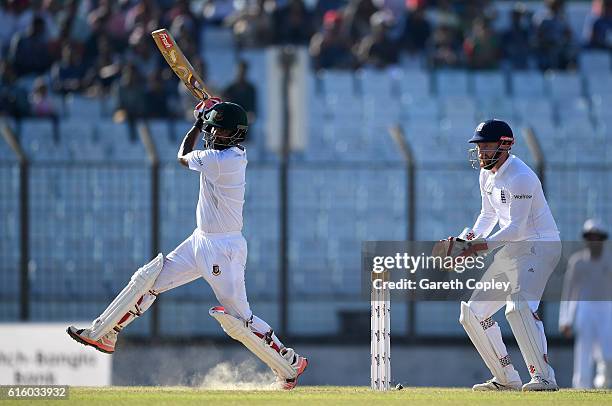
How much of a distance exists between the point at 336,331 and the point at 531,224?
5588 mm

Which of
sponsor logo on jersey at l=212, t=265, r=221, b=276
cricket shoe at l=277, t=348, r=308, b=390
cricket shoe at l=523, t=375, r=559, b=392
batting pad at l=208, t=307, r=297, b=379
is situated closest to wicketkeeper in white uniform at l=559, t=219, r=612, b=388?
cricket shoe at l=523, t=375, r=559, b=392

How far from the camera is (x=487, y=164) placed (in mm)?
10578

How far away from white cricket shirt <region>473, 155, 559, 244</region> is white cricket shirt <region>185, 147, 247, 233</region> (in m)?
1.66

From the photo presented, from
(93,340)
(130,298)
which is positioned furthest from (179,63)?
(93,340)

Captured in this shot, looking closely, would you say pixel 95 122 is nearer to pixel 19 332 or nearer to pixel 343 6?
pixel 343 6

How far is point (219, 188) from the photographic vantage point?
1047 cm

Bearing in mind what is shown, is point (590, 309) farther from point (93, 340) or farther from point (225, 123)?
point (93, 340)

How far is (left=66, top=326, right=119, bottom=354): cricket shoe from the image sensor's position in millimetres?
10477

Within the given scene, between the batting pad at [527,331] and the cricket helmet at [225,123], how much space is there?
2094 millimetres

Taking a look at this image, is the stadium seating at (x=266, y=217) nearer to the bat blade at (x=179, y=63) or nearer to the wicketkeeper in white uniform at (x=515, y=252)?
the bat blade at (x=179, y=63)

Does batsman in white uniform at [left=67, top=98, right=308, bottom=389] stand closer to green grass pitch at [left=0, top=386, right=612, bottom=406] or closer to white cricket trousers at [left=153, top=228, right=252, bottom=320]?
white cricket trousers at [left=153, top=228, right=252, bottom=320]

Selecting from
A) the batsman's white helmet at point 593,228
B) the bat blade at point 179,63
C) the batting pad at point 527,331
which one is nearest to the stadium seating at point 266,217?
the batsman's white helmet at point 593,228

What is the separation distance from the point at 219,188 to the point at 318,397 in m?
1.51

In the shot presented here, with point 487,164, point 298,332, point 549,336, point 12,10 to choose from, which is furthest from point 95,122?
point 487,164
